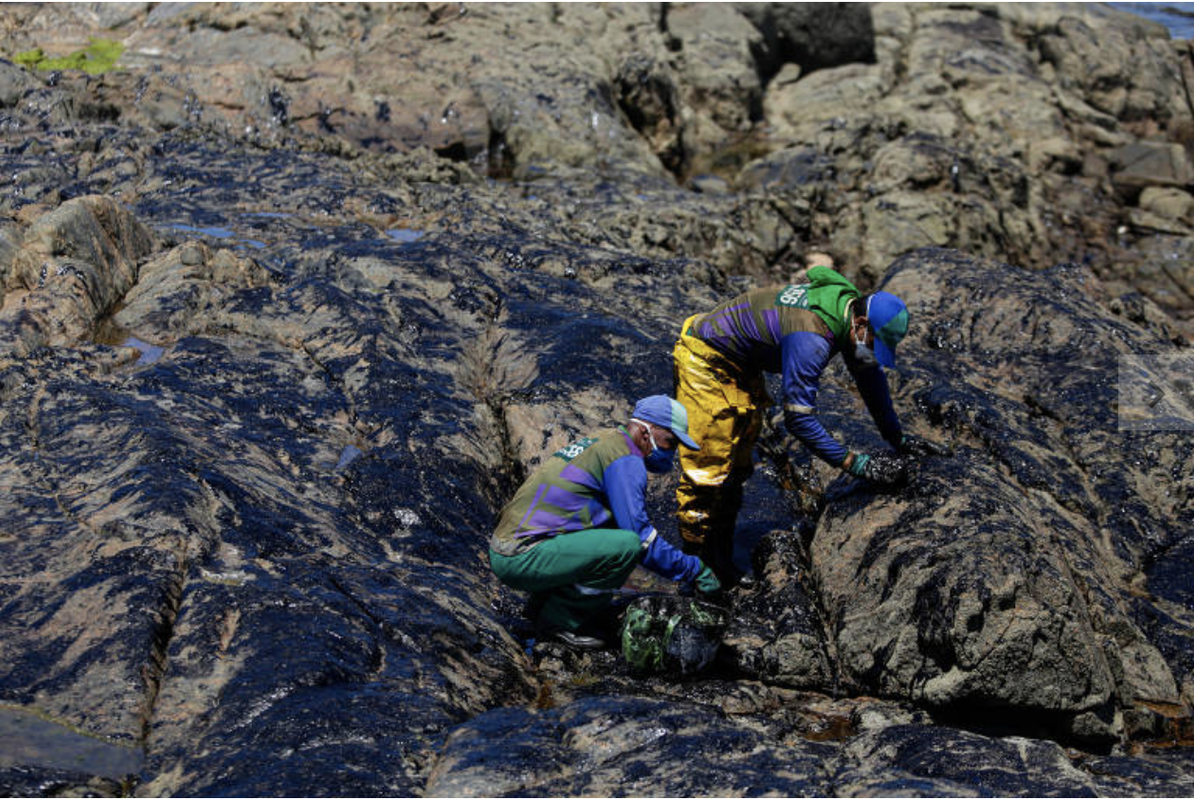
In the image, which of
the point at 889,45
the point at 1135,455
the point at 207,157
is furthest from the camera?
the point at 889,45

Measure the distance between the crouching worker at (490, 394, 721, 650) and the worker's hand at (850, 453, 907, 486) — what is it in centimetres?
125

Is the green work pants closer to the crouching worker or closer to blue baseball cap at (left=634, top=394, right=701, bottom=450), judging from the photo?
the crouching worker

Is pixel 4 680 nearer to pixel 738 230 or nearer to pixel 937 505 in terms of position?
pixel 937 505

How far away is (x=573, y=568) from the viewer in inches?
230

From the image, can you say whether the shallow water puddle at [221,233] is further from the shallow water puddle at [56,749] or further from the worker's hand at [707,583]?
the shallow water puddle at [56,749]

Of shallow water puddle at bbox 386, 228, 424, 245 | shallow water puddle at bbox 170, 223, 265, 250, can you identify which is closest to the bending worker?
shallow water puddle at bbox 386, 228, 424, 245

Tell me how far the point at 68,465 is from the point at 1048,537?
646cm

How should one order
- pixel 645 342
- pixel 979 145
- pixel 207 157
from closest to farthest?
1. pixel 645 342
2. pixel 207 157
3. pixel 979 145

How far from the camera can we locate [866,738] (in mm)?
5031

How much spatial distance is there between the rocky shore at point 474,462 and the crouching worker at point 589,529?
0.32 m

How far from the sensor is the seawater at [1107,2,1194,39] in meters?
27.9

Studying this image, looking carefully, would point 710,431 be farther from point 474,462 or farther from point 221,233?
point 221,233

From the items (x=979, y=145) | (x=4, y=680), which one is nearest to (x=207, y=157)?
(x=4, y=680)

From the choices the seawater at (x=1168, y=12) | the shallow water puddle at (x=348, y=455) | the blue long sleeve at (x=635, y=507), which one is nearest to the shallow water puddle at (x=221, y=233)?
the shallow water puddle at (x=348, y=455)
